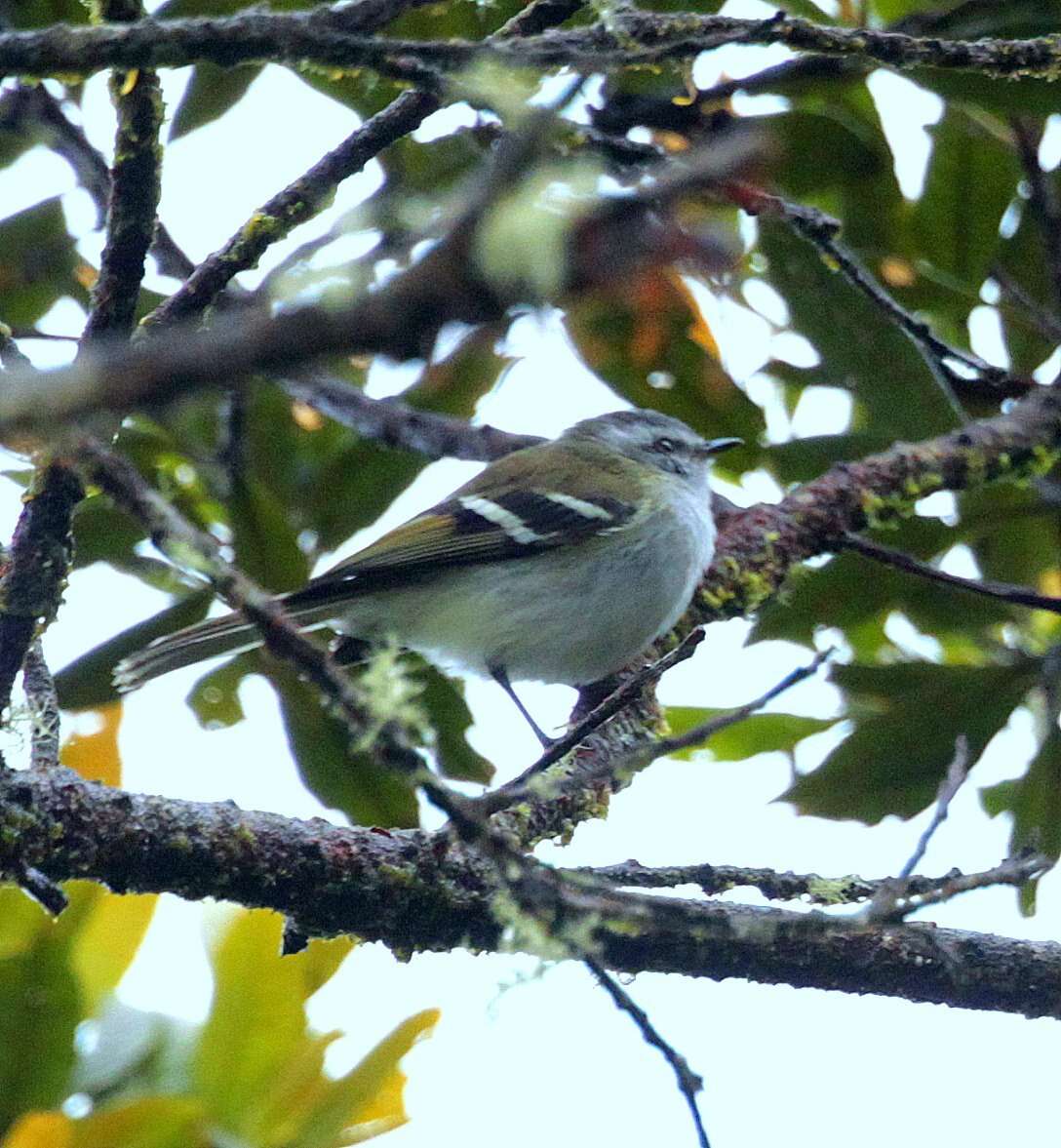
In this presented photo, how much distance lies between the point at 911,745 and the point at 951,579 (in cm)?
53

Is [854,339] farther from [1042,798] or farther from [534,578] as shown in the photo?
[1042,798]

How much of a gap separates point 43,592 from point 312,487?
1.74 metres

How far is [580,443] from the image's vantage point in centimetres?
486

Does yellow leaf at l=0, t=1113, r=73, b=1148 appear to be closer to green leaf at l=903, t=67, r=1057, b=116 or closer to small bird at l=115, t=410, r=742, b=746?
small bird at l=115, t=410, r=742, b=746

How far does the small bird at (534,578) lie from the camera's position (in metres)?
3.68

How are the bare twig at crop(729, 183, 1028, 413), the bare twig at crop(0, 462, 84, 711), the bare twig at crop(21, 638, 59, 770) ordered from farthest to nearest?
the bare twig at crop(729, 183, 1028, 413) → the bare twig at crop(21, 638, 59, 770) → the bare twig at crop(0, 462, 84, 711)

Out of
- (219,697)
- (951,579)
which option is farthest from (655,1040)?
(219,697)

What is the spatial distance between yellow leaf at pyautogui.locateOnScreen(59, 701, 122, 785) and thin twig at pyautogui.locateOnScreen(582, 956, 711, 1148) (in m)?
1.28

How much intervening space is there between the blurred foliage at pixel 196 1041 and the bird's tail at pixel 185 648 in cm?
92

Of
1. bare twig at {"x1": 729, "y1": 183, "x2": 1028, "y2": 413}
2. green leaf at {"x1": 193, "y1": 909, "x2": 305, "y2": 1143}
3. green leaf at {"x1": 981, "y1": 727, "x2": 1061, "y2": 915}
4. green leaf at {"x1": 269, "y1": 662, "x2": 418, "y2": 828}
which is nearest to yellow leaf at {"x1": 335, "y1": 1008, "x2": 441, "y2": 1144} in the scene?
green leaf at {"x1": 193, "y1": 909, "x2": 305, "y2": 1143}

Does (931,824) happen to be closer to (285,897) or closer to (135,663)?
(285,897)

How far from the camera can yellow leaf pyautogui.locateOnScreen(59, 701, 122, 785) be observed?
251cm

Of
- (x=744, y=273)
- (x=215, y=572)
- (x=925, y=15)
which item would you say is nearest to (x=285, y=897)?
(x=215, y=572)

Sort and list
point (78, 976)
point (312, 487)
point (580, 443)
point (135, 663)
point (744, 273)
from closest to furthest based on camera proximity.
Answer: point (78, 976)
point (135, 663)
point (312, 487)
point (744, 273)
point (580, 443)
